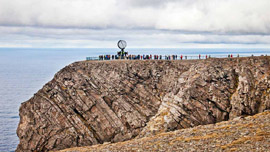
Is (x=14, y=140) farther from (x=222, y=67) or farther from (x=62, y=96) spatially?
(x=222, y=67)

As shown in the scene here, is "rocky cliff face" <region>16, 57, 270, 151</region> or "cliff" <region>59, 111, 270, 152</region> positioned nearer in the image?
"cliff" <region>59, 111, 270, 152</region>

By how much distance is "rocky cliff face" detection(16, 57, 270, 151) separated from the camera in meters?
57.0

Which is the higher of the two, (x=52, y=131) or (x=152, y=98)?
(x=152, y=98)

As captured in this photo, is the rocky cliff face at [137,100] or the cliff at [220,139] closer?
the cliff at [220,139]

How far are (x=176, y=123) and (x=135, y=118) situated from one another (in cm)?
792

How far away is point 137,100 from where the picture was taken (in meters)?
63.0

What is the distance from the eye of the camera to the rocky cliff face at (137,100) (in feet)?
187

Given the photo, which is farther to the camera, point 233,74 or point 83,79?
point 83,79

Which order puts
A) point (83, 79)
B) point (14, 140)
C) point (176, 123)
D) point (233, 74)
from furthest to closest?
point (14, 140)
point (83, 79)
point (233, 74)
point (176, 123)

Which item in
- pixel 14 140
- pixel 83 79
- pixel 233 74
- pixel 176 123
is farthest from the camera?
pixel 14 140

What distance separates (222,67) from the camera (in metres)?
61.8

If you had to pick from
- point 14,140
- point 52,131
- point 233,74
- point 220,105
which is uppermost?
point 233,74

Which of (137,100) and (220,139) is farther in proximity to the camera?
(137,100)

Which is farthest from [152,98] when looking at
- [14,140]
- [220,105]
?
[14,140]
